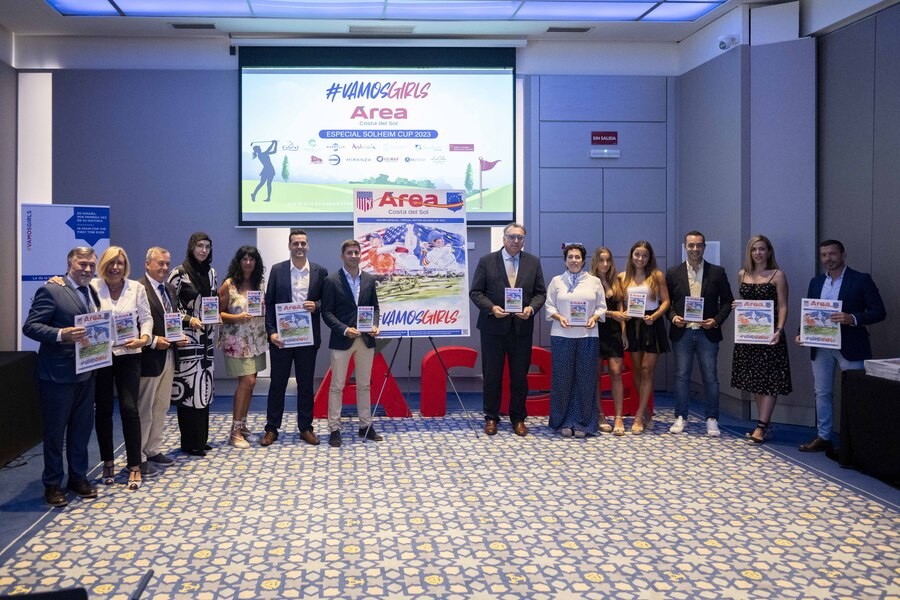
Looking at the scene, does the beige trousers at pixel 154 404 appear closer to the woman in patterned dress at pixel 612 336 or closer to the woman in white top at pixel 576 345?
the woman in white top at pixel 576 345

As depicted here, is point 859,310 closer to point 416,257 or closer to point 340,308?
point 416,257

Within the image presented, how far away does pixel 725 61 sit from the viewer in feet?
23.6

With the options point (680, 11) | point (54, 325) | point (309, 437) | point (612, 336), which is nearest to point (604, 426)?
point (612, 336)

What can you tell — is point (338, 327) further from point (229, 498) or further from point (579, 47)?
point (579, 47)

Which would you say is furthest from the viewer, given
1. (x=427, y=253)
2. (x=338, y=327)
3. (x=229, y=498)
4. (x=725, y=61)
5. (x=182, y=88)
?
(x=182, y=88)

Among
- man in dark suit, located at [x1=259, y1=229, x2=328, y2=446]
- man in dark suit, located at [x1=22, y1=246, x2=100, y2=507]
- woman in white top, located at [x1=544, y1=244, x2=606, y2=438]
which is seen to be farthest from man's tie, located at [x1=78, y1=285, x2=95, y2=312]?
woman in white top, located at [x1=544, y1=244, x2=606, y2=438]

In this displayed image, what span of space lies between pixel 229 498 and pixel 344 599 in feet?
5.42

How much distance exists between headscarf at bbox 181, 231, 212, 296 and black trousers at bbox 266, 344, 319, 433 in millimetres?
699

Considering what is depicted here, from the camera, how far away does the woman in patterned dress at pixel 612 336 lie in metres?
6.31

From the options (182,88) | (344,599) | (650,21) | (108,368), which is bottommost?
(344,599)

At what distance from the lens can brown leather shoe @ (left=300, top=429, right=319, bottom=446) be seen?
19.4 ft

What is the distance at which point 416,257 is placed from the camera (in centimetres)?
645

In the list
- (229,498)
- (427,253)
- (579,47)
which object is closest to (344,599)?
(229,498)

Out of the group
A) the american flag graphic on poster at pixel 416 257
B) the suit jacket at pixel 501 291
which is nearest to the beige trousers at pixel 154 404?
the american flag graphic on poster at pixel 416 257
